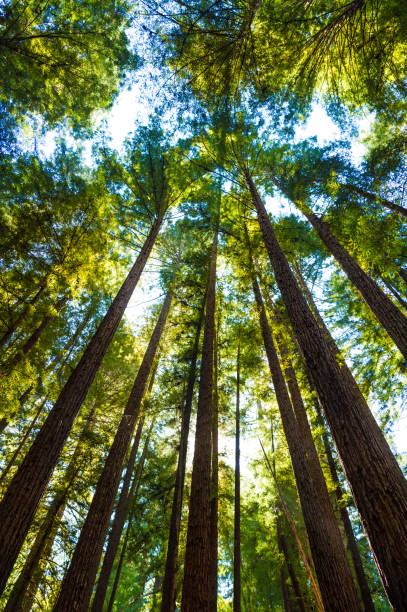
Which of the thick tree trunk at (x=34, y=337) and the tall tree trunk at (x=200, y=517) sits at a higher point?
the thick tree trunk at (x=34, y=337)

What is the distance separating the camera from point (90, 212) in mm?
7777

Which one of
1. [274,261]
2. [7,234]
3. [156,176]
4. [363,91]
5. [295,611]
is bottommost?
[295,611]

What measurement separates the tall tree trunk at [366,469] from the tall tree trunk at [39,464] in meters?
4.03

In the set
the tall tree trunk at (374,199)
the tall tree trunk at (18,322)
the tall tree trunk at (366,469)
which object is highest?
the tall tree trunk at (374,199)

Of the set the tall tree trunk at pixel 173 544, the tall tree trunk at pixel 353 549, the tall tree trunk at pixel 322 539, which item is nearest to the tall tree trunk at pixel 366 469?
the tall tree trunk at pixel 322 539

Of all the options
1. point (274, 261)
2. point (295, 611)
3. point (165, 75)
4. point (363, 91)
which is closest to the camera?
point (274, 261)

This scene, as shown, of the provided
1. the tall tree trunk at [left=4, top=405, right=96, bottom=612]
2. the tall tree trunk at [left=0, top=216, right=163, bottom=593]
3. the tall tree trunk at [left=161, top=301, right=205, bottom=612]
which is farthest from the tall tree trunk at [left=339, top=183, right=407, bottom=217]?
the tall tree trunk at [left=4, top=405, right=96, bottom=612]

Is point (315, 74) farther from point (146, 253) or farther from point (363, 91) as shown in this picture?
point (146, 253)

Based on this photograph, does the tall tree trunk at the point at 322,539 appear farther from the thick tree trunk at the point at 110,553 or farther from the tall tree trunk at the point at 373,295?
the thick tree trunk at the point at 110,553

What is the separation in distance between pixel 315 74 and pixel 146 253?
7334mm

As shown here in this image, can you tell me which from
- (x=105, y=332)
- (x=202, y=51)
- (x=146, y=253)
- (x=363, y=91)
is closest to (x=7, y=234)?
(x=146, y=253)

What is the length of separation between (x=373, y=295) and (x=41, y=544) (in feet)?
34.3

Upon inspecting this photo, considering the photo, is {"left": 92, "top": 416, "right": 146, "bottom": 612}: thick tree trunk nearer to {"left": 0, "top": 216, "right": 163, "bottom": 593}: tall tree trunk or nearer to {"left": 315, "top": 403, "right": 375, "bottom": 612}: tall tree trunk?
{"left": 0, "top": 216, "right": 163, "bottom": 593}: tall tree trunk

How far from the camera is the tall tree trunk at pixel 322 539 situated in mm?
3531
